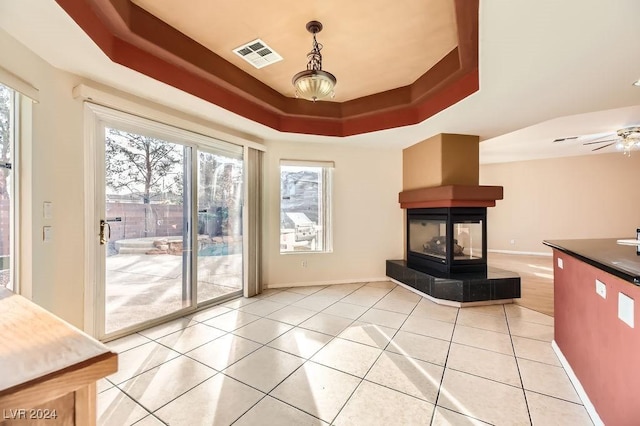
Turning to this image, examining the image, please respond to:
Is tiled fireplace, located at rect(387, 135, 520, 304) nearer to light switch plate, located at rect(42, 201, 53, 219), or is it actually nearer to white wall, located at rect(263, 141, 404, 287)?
white wall, located at rect(263, 141, 404, 287)

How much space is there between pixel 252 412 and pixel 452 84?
10.7ft

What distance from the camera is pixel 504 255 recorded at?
7008 mm

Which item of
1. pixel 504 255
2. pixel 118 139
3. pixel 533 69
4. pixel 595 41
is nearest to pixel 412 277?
pixel 533 69

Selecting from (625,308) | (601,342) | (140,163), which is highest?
(140,163)

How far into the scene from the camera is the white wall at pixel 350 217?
423 centimetres

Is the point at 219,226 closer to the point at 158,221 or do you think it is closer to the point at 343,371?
the point at 158,221

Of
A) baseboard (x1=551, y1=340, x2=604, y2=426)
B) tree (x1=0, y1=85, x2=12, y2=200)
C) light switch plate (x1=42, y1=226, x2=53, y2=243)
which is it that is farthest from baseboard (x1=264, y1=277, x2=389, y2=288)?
tree (x1=0, y1=85, x2=12, y2=200)

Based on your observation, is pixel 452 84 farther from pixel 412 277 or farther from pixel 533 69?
pixel 412 277

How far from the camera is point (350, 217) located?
14.9 ft

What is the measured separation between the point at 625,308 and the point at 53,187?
3677 mm

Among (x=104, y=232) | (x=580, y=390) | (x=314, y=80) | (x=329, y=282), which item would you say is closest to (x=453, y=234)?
(x=329, y=282)

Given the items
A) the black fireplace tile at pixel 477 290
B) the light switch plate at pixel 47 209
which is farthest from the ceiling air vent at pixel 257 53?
the black fireplace tile at pixel 477 290

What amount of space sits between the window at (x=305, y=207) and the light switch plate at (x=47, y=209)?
2.67 meters

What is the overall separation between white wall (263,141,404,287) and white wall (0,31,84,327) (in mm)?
2279
